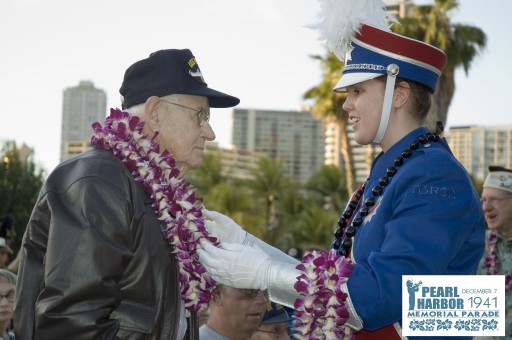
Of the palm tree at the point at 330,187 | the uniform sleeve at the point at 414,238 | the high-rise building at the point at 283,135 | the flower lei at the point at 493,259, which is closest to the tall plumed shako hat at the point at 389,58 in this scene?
the uniform sleeve at the point at 414,238

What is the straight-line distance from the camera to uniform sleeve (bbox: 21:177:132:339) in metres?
3.41

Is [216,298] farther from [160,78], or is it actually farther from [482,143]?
[482,143]

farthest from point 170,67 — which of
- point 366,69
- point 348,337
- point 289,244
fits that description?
point 289,244

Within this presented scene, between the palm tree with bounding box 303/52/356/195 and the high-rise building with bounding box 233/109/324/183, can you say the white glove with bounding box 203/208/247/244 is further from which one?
the high-rise building with bounding box 233/109/324/183

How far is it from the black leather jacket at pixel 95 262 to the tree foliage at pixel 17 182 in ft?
96.4

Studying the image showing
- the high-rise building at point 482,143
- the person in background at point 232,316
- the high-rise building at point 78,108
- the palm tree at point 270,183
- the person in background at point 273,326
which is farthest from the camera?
the high-rise building at point 482,143

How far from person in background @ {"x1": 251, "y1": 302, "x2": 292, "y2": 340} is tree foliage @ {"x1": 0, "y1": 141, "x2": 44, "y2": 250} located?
26.8 metres

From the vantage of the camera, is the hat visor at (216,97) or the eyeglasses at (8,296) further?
the eyeglasses at (8,296)

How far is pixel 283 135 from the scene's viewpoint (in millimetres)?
155750

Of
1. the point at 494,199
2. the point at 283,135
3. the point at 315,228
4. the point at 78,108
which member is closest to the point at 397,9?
the point at 315,228

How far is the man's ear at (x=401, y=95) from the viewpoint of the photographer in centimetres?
420

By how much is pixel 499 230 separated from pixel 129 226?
5759mm

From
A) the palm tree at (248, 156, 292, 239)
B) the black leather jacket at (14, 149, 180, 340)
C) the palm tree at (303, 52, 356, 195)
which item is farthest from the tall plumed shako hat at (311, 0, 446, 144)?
the palm tree at (248, 156, 292, 239)

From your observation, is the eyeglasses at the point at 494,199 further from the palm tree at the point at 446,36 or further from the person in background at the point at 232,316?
the palm tree at the point at 446,36
